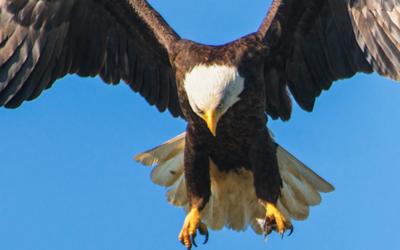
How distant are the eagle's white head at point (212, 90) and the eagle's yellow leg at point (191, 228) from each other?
91cm

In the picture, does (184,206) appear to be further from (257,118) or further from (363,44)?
(363,44)

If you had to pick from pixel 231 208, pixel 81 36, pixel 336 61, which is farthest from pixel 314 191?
pixel 81 36

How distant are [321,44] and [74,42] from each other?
209 cm

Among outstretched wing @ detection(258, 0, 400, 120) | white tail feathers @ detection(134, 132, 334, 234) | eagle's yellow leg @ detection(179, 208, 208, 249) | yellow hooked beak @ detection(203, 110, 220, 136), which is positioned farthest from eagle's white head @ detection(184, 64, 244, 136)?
white tail feathers @ detection(134, 132, 334, 234)

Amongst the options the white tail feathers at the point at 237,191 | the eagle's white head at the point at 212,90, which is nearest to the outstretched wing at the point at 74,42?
the eagle's white head at the point at 212,90

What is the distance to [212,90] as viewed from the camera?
20.0 feet

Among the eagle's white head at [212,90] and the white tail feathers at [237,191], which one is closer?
the eagle's white head at [212,90]

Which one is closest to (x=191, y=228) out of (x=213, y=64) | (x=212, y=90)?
(x=212, y=90)

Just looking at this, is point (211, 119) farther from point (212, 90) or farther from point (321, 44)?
point (321, 44)

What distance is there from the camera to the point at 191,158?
6691 millimetres

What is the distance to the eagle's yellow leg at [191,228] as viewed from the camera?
659 centimetres

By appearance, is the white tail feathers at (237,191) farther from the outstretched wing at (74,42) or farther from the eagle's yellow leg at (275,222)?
the outstretched wing at (74,42)

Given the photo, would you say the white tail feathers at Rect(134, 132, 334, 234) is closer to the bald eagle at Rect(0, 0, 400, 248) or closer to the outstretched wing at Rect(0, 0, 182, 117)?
Answer: the bald eagle at Rect(0, 0, 400, 248)

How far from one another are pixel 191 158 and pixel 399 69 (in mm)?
1780
